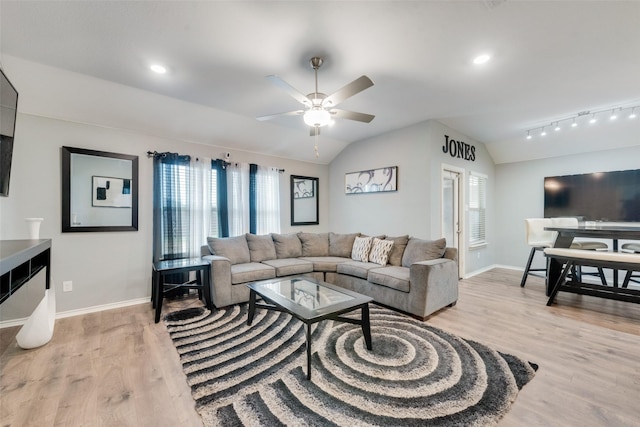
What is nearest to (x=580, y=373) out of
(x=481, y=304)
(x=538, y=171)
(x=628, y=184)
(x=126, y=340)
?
(x=481, y=304)

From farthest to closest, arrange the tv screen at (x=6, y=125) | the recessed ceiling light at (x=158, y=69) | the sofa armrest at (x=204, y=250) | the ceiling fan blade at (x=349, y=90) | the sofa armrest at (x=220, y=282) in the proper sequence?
the sofa armrest at (x=204, y=250) < the sofa armrest at (x=220, y=282) < the recessed ceiling light at (x=158, y=69) < the tv screen at (x=6, y=125) < the ceiling fan blade at (x=349, y=90)

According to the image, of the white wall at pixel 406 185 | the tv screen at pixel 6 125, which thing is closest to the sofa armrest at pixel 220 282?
the tv screen at pixel 6 125

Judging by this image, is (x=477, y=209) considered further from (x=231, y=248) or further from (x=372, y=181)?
(x=231, y=248)

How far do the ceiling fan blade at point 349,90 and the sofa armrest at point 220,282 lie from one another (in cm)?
223

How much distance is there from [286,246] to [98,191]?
261 cm

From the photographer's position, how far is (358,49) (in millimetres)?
2152

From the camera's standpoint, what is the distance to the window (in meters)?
4.95

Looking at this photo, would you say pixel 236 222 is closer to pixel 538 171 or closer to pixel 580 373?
pixel 580 373

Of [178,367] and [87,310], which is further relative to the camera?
[87,310]

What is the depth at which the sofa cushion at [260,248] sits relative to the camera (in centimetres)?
399

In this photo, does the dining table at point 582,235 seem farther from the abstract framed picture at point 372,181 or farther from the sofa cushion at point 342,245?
the sofa cushion at point 342,245

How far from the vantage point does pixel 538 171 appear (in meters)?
5.12

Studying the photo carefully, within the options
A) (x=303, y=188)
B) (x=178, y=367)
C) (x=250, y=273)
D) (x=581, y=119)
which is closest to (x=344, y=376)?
(x=178, y=367)

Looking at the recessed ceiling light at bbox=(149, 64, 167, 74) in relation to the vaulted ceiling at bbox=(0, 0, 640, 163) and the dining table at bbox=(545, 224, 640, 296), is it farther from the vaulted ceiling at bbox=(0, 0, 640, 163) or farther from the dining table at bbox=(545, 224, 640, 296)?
the dining table at bbox=(545, 224, 640, 296)
